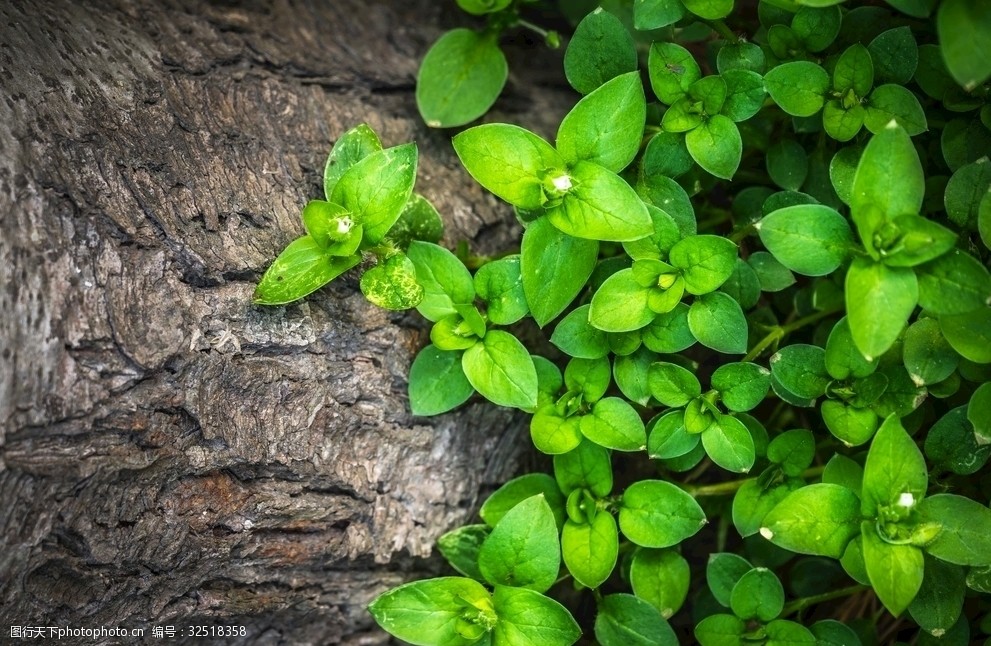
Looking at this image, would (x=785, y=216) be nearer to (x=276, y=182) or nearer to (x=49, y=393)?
(x=276, y=182)

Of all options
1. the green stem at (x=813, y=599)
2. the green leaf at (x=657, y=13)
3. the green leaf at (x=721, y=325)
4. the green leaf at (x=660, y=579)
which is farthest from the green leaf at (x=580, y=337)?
the green stem at (x=813, y=599)

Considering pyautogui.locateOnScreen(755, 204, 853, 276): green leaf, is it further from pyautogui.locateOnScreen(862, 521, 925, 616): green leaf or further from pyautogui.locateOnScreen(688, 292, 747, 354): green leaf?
pyautogui.locateOnScreen(862, 521, 925, 616): green leaf

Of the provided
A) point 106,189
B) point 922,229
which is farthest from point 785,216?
point 106,189

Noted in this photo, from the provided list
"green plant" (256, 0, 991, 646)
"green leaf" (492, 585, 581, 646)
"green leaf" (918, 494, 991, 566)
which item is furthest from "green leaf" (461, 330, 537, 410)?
"green leaf" (918, 494, 991, 566)

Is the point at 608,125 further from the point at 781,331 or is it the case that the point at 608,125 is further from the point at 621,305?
the point at 781,331

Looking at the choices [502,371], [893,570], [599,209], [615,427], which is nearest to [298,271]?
[502,371]

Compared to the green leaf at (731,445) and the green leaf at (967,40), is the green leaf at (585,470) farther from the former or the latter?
the green leaf at (967,40)
